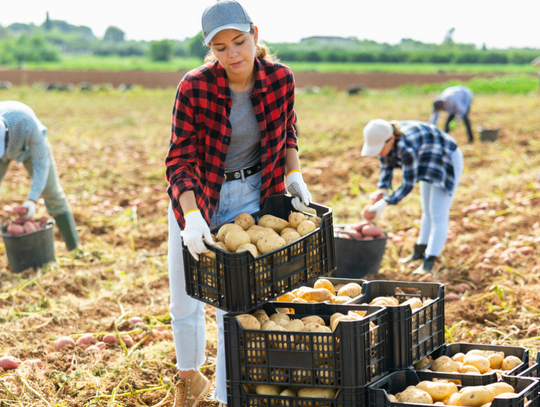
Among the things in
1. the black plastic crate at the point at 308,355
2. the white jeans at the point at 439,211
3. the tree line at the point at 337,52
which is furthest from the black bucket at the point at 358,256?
the tree line at the point at 337,52

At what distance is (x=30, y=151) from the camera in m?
4.62

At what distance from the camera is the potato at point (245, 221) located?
2.33m

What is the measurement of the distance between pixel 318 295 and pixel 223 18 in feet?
3.98

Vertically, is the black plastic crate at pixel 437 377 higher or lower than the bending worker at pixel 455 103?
lower

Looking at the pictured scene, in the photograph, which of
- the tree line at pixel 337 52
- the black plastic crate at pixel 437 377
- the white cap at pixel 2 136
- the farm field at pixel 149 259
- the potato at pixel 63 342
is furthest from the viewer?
the tree line at pixel 337 52

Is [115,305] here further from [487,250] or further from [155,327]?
[487,250]

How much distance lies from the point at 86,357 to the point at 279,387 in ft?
5.46

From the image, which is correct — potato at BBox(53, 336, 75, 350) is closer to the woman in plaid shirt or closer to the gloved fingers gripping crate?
the woman in plaid shirt

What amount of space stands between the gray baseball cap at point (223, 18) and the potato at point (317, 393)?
1342mm

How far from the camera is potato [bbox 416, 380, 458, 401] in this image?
195 cm

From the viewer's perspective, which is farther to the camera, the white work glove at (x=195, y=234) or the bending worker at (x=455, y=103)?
the bending worker at (x=455, y=103)

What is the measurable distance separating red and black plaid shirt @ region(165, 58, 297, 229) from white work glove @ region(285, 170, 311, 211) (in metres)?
0.09

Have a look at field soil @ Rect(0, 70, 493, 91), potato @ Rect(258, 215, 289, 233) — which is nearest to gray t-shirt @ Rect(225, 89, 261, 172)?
potato @ Rect(258, 215, 289, 233)

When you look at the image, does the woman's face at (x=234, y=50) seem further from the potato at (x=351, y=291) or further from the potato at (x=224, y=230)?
the potato at (x=351, y=291)
